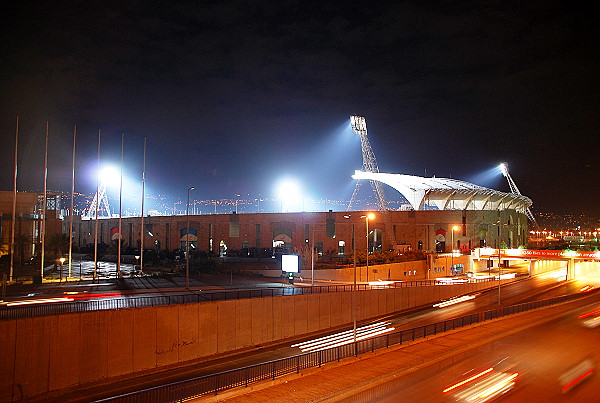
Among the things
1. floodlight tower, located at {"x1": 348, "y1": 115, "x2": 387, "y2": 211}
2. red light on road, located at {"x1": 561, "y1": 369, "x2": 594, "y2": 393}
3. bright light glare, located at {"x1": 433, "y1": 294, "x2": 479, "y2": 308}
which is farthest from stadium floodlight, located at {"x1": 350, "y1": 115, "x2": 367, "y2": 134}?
red light on road, located at {"x1": 561, "y1": 369, "x2": 594, "y2": 393}

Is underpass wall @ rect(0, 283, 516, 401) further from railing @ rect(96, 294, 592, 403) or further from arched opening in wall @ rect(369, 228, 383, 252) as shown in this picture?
arched opening in wall @ rect(369, 228, 383, 252)

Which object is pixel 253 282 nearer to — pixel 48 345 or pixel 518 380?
pixel 48 345

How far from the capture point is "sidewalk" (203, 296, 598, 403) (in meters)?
14.5

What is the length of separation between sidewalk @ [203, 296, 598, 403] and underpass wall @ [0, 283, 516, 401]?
776cm

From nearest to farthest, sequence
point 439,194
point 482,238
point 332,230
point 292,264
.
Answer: point 292,264
point 332,230
point 482,238
point 439,194

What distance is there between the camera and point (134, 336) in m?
20.4

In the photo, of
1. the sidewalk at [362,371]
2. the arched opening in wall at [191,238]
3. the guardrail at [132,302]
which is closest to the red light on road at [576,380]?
the sidewalk at [362,371]

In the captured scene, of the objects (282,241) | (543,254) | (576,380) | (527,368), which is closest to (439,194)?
(543,254)

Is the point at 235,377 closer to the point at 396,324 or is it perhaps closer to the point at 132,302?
the point at 132,302

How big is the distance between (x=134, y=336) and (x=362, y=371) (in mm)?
10148

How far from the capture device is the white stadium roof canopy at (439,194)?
3147 inches

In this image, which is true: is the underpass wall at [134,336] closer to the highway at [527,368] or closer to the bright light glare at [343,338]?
the bright light glare at [343,338]

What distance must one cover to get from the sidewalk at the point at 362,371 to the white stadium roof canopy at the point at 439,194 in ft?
184

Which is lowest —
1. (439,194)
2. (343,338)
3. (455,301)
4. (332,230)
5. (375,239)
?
(455,301)
